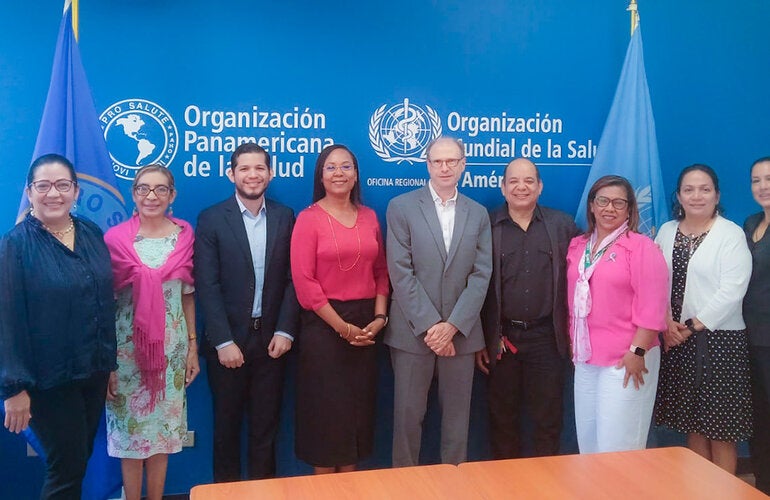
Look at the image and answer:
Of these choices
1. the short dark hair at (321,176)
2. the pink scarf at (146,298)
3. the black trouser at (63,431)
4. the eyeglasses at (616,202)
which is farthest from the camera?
the short dark hair at (321,176)

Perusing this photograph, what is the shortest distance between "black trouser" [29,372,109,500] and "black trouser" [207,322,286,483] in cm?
63

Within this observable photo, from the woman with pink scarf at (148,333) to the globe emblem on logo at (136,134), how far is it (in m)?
0.58

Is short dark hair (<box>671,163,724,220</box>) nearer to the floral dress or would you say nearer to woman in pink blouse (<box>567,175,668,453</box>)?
woman in pink blouse (<box>567,175,668,453</box>)

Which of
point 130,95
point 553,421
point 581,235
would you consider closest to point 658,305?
point 581,235

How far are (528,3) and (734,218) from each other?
1.87m

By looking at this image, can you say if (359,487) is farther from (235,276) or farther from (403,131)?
(403,131)

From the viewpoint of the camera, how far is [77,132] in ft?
9.32

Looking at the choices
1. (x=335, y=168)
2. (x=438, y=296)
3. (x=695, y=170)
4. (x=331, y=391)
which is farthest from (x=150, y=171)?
(x=695, y=170)

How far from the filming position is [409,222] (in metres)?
2.87

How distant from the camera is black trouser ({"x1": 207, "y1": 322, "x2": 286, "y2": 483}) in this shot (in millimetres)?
2852

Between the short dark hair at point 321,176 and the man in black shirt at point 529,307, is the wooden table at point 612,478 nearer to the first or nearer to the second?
the man in black shirt at point 529,307

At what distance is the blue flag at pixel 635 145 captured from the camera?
3354mm

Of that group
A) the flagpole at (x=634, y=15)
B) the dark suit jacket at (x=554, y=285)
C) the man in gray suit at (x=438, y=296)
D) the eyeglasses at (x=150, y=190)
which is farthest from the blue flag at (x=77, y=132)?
the flagpole at (x=634, y=15)

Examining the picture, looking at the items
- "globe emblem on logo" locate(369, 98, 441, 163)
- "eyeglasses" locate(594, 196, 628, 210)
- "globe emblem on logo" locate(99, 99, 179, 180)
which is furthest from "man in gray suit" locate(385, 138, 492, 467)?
"globe emblem on logo" locate(99, 99, 179, 180)
